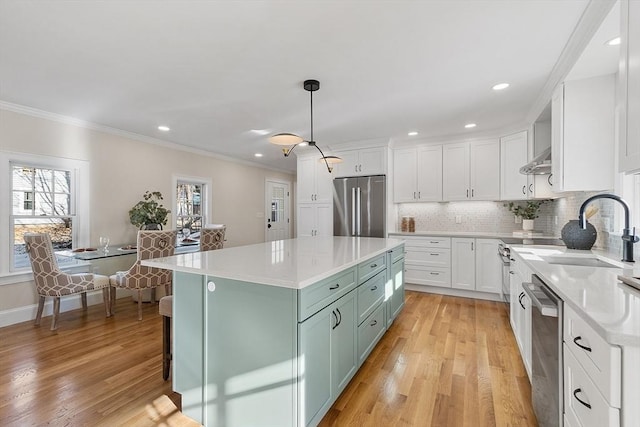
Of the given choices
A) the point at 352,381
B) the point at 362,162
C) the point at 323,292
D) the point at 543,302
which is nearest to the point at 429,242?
the point at 362,162

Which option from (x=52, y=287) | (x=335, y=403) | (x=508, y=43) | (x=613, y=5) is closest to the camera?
(x=613, y=5)

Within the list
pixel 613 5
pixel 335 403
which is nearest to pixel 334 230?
pixel 335 403

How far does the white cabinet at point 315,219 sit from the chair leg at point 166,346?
3459 millimetres

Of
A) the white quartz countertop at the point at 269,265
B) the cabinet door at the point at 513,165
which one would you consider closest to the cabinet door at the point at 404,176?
the cabinet door at the point at 513,165

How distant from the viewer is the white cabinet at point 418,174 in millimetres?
4789

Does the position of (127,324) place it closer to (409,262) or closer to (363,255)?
(363,255)

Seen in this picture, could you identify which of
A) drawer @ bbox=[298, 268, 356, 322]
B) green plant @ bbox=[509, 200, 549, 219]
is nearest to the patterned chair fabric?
drawer @ bbox=[298, 268, 356, 322]

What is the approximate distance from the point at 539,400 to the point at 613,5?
217cm

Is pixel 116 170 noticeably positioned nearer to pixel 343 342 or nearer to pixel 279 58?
pixel 279 58

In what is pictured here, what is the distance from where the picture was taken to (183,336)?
70.6 inches

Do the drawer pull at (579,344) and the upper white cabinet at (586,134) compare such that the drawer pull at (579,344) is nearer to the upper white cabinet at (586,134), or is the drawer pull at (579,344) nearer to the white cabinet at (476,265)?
the upper white cabinet at (586,134)

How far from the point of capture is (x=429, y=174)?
4840 millimetres

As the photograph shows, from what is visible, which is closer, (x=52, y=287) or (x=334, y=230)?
(x=52, y=287)

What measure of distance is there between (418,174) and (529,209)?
1656mm
